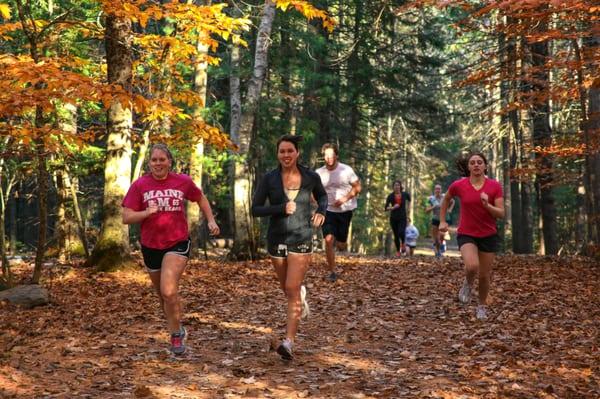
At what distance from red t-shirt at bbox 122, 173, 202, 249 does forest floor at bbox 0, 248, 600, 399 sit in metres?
1.22

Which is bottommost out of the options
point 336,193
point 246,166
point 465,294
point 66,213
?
point 465,294

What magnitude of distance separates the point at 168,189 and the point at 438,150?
41.2 m

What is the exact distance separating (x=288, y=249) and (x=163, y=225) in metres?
1.29

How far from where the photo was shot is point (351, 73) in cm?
2759

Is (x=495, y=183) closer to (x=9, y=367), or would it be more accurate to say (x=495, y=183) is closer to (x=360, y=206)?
(x=9, y=367)

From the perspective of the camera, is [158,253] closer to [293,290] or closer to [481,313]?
[293,290]

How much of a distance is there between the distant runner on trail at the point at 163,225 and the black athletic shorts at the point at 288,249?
0.62 m

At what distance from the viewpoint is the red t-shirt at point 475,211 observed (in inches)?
364

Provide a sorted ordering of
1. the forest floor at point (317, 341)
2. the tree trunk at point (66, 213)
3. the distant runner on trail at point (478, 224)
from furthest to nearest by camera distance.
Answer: the tree trunk at point (66, 213)
the distant runner on trail at point (478, 224)
the forest floor at point (317, 341)

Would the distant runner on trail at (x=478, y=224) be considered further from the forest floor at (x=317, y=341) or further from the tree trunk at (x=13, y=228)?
the tree trunk at (x=13, y=228)

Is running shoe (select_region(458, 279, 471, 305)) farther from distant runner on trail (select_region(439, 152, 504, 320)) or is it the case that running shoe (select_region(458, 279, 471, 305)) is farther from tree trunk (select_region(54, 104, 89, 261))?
tree trunk (select_region(54, 104, 89, 261))

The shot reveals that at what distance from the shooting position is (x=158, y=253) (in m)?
7.16

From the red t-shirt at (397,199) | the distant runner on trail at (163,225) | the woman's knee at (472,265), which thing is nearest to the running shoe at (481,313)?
the woman's knee at (472,265)

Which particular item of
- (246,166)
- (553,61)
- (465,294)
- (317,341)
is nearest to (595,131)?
(553,61)
